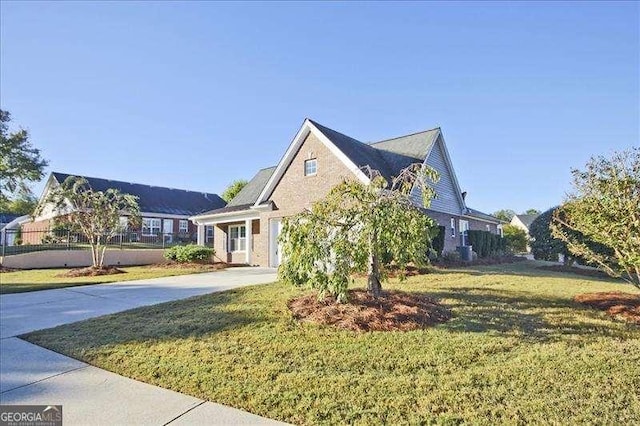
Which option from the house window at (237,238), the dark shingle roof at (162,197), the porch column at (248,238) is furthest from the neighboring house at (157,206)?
the porch column at (248,238)

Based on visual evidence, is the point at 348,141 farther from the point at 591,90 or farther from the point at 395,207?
the point at 395,207

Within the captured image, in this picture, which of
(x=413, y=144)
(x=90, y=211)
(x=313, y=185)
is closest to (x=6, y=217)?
(x=90, y=211)

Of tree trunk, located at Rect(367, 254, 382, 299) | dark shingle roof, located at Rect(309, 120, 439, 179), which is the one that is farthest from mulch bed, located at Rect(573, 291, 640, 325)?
dark shingle roof, located at Rect(309, 120, 439, 179)

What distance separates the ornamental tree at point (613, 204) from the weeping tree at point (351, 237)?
12.9 ft

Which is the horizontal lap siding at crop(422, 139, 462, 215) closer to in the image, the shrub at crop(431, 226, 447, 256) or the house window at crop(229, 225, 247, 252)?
the shrub at crop(431, 226, 447, 256)

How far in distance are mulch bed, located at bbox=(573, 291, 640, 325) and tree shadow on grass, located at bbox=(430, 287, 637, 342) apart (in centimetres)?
33

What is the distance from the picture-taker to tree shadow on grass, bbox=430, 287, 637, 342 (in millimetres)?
Result: 5949

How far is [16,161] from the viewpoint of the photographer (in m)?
33.2

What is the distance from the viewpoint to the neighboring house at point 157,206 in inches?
1460

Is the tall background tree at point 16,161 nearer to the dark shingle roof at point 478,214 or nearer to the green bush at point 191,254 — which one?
the green bush at point 191,254

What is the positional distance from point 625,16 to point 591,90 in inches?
119

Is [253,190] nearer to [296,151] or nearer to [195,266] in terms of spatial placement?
[296,151]

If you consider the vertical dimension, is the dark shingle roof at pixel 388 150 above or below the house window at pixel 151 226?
above

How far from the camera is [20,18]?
11.3m
